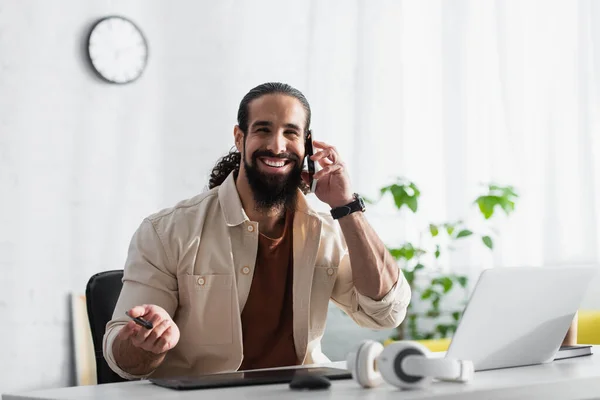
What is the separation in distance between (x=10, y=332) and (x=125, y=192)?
772mm

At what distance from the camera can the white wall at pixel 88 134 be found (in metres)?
3.48

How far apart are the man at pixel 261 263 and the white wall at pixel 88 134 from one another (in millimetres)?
1555

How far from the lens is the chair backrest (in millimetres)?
1987

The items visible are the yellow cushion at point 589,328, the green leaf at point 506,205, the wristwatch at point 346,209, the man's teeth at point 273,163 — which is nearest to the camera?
the wristwatch at point 346,209

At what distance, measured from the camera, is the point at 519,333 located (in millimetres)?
1452

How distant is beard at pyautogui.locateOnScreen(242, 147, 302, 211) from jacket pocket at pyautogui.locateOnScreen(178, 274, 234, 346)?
0.28 m

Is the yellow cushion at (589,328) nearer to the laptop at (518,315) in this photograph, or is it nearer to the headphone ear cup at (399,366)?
the laptop at (518,315)

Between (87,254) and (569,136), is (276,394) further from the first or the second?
(569,136)

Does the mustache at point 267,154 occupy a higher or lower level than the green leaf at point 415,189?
higher

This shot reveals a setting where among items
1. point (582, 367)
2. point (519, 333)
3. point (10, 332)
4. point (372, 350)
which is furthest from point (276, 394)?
point (10, 332)

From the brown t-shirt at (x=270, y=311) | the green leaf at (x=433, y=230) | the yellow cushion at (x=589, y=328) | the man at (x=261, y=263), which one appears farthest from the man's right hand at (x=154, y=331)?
the green leaf at (x=433, y=230)

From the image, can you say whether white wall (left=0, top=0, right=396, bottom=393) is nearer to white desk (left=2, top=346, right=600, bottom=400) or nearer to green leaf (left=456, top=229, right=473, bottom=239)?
green leaf (left=456, top=229, right=473, bottom=239)

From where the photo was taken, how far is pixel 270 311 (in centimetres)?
204

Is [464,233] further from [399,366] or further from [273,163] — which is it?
[399,366]
